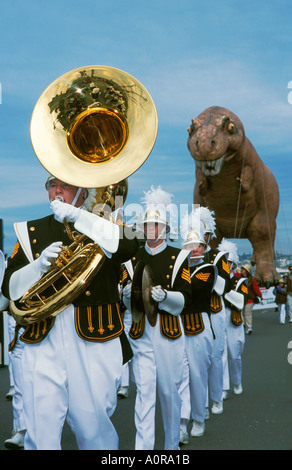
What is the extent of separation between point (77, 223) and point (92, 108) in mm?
647

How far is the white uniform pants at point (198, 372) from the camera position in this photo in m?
5.48

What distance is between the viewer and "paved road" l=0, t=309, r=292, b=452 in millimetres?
5090

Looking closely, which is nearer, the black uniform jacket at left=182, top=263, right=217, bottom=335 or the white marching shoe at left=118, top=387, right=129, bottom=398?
the black uniform jacket at left=182, top=263, right=217, bottom=335

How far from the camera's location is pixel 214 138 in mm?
11602

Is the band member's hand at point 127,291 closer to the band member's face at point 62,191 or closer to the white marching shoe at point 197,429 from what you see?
the band member's face at point 62,191

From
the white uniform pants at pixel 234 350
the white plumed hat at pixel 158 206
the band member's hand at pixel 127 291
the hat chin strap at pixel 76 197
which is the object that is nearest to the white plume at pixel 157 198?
the white plumed hat at pixel 158 206

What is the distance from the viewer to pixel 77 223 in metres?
3.24

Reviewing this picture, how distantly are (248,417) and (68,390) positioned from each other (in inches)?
130

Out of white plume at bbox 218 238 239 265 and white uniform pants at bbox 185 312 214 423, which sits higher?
white plume at bbox 218 238 239 265

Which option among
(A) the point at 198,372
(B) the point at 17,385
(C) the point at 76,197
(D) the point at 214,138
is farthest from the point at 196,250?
(D) the point at 214,138

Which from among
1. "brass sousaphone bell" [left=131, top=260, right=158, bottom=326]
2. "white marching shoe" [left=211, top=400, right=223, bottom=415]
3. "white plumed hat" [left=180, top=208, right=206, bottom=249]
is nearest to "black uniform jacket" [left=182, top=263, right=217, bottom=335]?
"white plumed hat" [left=180, top=208, right=206, bottom=249]

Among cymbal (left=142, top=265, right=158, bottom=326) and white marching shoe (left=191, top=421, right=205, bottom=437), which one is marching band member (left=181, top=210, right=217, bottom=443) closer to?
white marching shoe (left=191, top=421, right=205, bottom=437)

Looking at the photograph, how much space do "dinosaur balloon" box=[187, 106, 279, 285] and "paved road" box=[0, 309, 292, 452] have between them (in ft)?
13.0

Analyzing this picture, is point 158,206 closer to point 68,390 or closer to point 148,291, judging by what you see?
point 148,291
